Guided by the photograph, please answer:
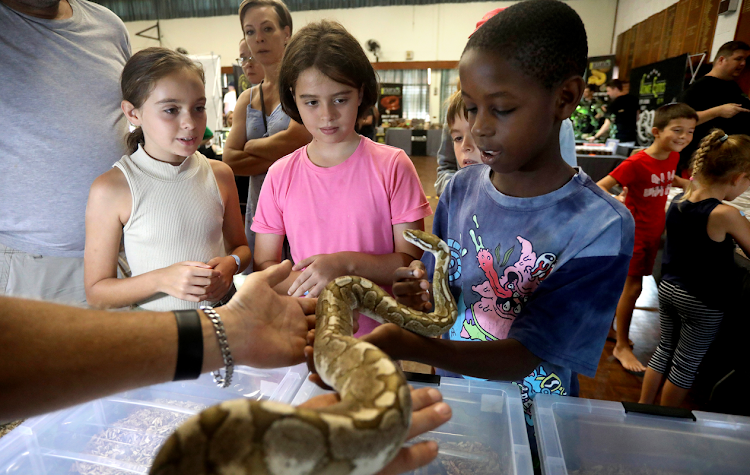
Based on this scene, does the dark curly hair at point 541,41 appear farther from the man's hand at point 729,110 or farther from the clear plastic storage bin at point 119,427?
the man's hand at point 729,110

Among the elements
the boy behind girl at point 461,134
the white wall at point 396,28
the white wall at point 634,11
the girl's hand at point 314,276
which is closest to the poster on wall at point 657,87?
the white wall at point 634,11

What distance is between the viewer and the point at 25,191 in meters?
1.80

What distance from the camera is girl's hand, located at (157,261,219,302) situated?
63.4 inches

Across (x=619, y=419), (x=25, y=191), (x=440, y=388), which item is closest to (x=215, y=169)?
(x=25, y=191)

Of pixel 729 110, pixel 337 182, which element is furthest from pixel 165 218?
pixel 729 110

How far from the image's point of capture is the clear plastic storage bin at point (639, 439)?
4.46 ft

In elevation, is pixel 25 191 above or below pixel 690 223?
above

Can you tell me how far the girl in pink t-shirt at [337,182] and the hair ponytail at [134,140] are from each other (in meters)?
0.66

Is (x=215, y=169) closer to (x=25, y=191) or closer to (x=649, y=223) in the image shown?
(x=25, y=191)

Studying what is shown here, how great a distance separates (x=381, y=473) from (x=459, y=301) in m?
0.79

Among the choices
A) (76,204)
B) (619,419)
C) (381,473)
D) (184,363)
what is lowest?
(619,419)

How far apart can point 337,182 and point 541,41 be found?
95 centimetres

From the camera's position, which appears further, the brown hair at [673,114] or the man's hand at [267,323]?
the brown hair at [673,114]

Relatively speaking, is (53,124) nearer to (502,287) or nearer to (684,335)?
(502,287)
